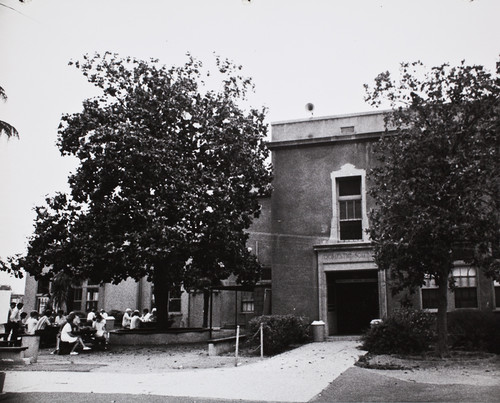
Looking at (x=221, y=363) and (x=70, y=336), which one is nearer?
(x=221, y=363)

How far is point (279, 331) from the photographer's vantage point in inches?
685

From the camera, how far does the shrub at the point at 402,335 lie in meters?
15.3

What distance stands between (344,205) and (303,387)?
39.4 ft

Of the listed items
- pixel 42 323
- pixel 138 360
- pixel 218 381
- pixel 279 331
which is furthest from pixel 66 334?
pixel 218 381

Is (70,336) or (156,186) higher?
(156,186)

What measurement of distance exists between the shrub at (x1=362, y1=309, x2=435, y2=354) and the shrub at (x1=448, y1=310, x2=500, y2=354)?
1283mm

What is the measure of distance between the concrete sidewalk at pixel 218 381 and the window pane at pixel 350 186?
27.7 ft

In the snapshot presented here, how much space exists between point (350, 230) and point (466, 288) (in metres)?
4.56

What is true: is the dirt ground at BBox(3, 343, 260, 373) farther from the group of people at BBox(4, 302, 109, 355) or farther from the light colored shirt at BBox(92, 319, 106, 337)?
the light colored shirt at BBox(92, 319, 106, 337)

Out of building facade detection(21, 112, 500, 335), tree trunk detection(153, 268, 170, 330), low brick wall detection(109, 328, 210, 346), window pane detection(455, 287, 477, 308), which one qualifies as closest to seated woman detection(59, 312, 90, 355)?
low brick wall detection(109, 328, 210, 346)

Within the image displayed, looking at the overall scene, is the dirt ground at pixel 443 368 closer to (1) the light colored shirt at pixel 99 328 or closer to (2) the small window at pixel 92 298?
(1) the light colored shirt at pixel 99 328

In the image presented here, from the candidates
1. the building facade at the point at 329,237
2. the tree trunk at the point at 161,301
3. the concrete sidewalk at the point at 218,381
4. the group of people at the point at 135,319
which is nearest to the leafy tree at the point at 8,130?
the concrete sidewalk at the point at 218,381

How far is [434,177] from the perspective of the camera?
14.1 metres

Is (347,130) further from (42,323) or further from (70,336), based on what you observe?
(42,323)
